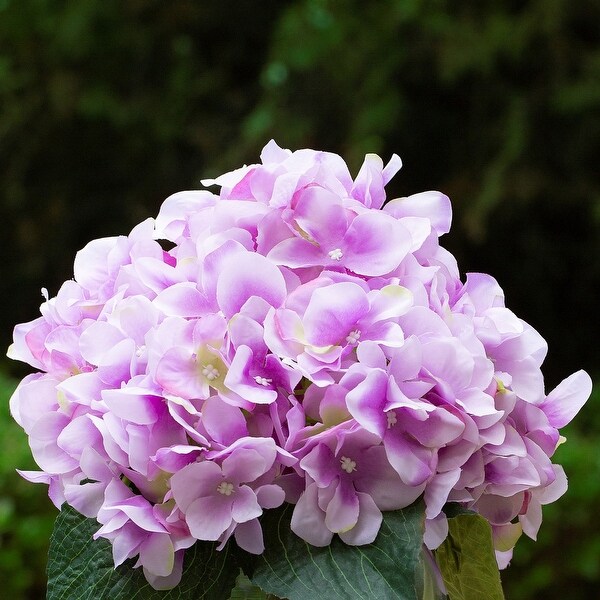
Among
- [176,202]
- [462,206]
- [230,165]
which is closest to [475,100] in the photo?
[462,206]

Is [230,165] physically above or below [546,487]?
below

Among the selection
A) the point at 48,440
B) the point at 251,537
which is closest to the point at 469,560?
the point at 251,537

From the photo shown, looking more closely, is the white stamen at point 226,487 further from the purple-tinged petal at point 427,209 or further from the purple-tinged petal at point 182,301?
the purple-tinged petal at point 427,209

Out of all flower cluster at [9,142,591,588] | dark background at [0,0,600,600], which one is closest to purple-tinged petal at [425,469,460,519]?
flower cluster at [9,142,591,588]

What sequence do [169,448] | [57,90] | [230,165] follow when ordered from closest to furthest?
[169,448], [230,165], [57,90]

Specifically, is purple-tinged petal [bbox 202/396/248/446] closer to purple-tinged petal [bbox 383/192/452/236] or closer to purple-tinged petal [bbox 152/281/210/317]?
purple-tinged petal [bbox 152/281/210/317]

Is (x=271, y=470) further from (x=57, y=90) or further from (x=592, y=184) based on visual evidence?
(x=57, y=90)

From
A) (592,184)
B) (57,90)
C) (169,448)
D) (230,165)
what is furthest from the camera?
(57,90)

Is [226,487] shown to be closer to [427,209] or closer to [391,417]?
[391,417]
